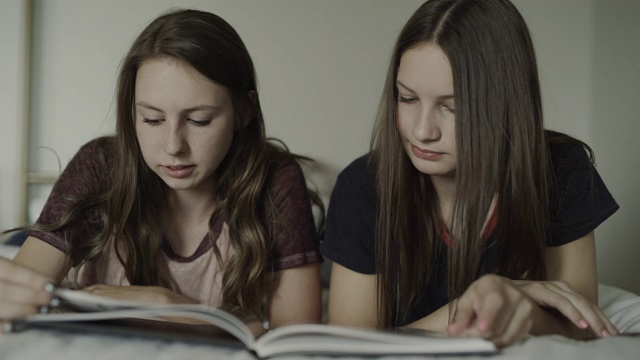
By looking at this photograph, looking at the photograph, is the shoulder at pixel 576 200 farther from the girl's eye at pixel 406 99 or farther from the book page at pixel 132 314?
the book page at pixel 132 314

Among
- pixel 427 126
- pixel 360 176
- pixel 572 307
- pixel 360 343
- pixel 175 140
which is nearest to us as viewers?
pixel 360 343

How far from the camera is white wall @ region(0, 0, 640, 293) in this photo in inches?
74.8

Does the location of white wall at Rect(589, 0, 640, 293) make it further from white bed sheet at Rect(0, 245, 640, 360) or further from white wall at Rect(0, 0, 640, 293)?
white bed sheet at Rect(0, 245, 640, 360)

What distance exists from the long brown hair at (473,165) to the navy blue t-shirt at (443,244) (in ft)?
0.09

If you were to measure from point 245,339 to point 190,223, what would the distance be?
0.65m

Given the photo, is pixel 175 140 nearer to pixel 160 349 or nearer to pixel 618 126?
pixel 160 349

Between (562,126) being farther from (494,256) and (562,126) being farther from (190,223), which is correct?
(190,223)

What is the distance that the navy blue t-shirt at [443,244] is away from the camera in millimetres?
1090

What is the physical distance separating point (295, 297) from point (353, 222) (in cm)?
19

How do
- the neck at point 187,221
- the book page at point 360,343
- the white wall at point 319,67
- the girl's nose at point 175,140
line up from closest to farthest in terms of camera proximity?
the book page at point 360,343 → the girl's nose at point 175,140 → the neck at point 187,221 → the white wall at point 319,67

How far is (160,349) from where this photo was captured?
664mm

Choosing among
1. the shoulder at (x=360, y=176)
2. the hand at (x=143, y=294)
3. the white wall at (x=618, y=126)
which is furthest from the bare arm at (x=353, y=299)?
the white wall at (x=618, y=126)

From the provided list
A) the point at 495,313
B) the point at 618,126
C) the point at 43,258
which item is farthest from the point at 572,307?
the point at 618,126

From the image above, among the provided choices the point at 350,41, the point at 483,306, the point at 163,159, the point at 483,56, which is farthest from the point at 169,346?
the point at 350,41
